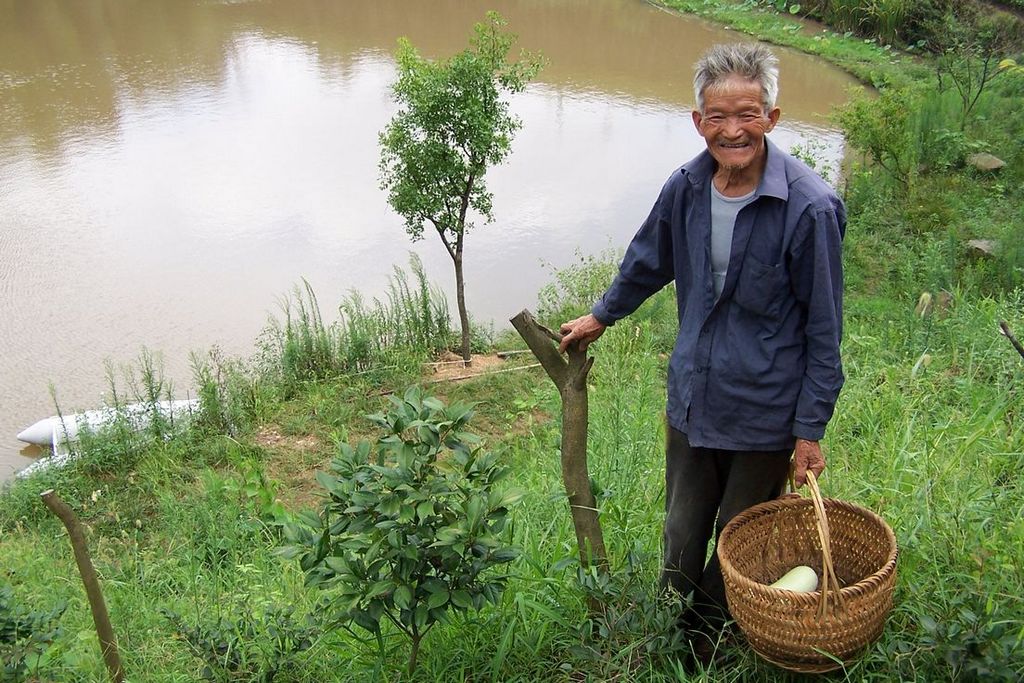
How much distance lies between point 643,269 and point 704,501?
49cm

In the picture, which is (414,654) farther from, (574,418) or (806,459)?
(806,459)

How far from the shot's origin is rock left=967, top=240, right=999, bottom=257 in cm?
619

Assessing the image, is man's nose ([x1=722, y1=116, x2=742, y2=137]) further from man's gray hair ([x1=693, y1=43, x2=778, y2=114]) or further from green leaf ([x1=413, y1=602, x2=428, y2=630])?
green leaf ([x1=413, y1=602, x2=428, y2=630])

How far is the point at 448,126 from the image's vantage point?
600 cm

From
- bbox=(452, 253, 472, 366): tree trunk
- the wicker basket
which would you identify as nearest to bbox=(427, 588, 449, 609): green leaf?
the wicker basket

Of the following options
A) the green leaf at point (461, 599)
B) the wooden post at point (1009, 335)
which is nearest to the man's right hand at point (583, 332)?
the green leaf at point (461, 599)

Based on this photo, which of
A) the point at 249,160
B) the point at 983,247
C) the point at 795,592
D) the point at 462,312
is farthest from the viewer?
the point at 249,160

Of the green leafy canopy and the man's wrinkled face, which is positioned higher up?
the man's wrinkled face

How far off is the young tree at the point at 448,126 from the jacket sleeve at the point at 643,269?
414 centimetres

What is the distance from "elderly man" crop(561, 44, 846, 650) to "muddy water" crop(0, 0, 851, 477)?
5.20 m

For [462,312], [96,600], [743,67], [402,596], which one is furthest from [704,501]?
[462,312]

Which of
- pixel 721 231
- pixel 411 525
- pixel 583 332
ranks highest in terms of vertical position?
pixel 721 231

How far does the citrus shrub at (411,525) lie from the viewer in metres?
1.63

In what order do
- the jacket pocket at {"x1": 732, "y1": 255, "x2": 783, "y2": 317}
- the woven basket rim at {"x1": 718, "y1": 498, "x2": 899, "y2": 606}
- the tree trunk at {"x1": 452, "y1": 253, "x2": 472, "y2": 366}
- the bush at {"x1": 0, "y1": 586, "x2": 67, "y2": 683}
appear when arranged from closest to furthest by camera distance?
the woven basket rim at {"x1": 718, "y1": 498, "x2": 899, "y2": 606} < the jacket pocket at {"x1": 732, "y1": 255, "x2": 783, "y2": 317} < the bush at {"x1": 0, "y1": 586, "x2": 67, "y2": 683} < the tree trunk at {"x1": 452, "y1": 253, "x2": 472, "y2": 366}
